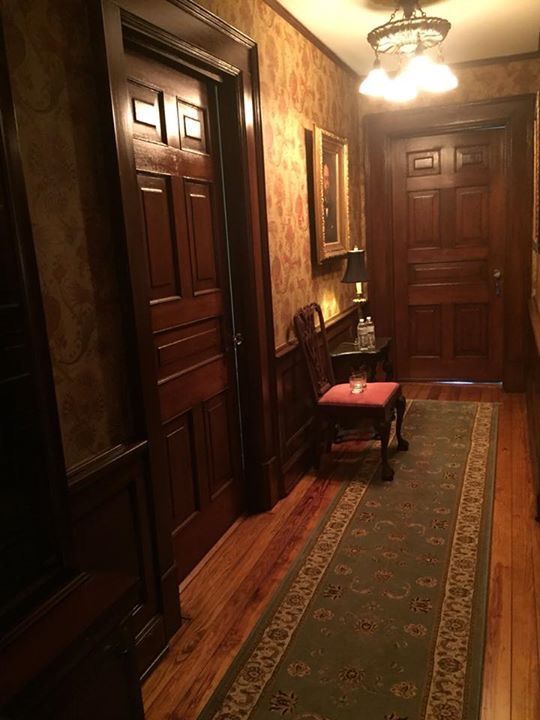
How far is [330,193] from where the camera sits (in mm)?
4188

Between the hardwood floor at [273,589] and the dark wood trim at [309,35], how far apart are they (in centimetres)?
261

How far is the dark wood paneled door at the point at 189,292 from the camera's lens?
2307 mm

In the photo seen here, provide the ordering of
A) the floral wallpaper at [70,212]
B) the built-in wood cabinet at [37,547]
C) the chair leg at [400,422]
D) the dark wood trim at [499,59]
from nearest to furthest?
1. the built-in wood cabinet at [37,547]
2. the floral wallpaper at [70,212]
3. the chair leg at [400,422]
4. the dark wood trim at [499,59]

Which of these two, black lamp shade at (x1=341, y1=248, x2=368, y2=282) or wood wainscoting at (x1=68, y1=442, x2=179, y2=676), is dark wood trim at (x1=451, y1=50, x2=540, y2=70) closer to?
black lamp shade at (x1=341, y1=248, x2=368, y2=282)

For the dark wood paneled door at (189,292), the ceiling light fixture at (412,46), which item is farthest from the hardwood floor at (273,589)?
the ceiling light fixture at (412,46)

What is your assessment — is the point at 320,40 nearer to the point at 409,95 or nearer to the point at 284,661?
the point at 409,95

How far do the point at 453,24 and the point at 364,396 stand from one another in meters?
2.46

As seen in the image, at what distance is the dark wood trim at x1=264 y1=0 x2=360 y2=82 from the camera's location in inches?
128

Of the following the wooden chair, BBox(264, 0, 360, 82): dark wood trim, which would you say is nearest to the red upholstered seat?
the wooden chair

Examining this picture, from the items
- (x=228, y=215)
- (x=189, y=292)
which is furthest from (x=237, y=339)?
(x=228, y=215)

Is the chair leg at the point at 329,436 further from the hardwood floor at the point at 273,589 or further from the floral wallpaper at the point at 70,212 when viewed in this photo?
the floral wallpaper at the point at 70,212

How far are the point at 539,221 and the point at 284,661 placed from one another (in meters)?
3.08

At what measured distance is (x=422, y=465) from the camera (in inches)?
142

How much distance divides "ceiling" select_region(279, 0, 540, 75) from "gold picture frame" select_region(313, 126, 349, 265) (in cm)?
59
